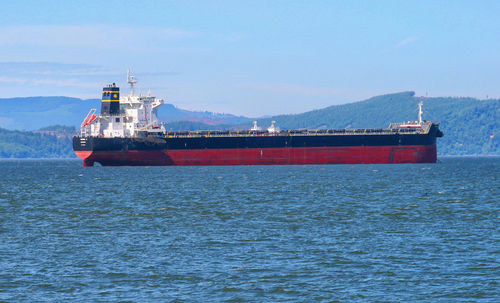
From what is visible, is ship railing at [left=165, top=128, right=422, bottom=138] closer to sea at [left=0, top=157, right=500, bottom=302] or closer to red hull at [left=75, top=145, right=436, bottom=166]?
red hull at [left=75, top=145, right=436, bottom=166]

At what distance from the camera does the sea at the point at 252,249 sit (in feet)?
74.3

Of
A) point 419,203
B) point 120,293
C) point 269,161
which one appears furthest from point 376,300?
point 269,161

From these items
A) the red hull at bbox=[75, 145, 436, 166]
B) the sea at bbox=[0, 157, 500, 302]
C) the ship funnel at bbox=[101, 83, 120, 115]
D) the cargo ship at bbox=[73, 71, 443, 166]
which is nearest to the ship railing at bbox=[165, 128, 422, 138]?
the cargo ship at bbox=[73, 71, 443, 166]

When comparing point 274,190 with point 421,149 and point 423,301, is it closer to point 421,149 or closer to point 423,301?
point 423,301

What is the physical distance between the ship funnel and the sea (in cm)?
5341

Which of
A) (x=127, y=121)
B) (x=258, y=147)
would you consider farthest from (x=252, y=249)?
(x=127, y=121)

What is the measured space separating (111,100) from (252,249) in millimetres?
81118

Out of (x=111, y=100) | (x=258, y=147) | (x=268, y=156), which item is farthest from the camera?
(x=111, y=100)

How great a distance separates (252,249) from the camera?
97.2 feet

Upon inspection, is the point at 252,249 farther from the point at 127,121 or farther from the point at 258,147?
the point at 127,121

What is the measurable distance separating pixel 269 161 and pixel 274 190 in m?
41.7

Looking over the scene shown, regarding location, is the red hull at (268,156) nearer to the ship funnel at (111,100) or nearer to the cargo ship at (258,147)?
the cargo ship at (258,147)

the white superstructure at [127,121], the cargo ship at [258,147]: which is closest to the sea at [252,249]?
the cargo ship at [258,147]

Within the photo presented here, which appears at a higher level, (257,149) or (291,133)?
(291,133)
